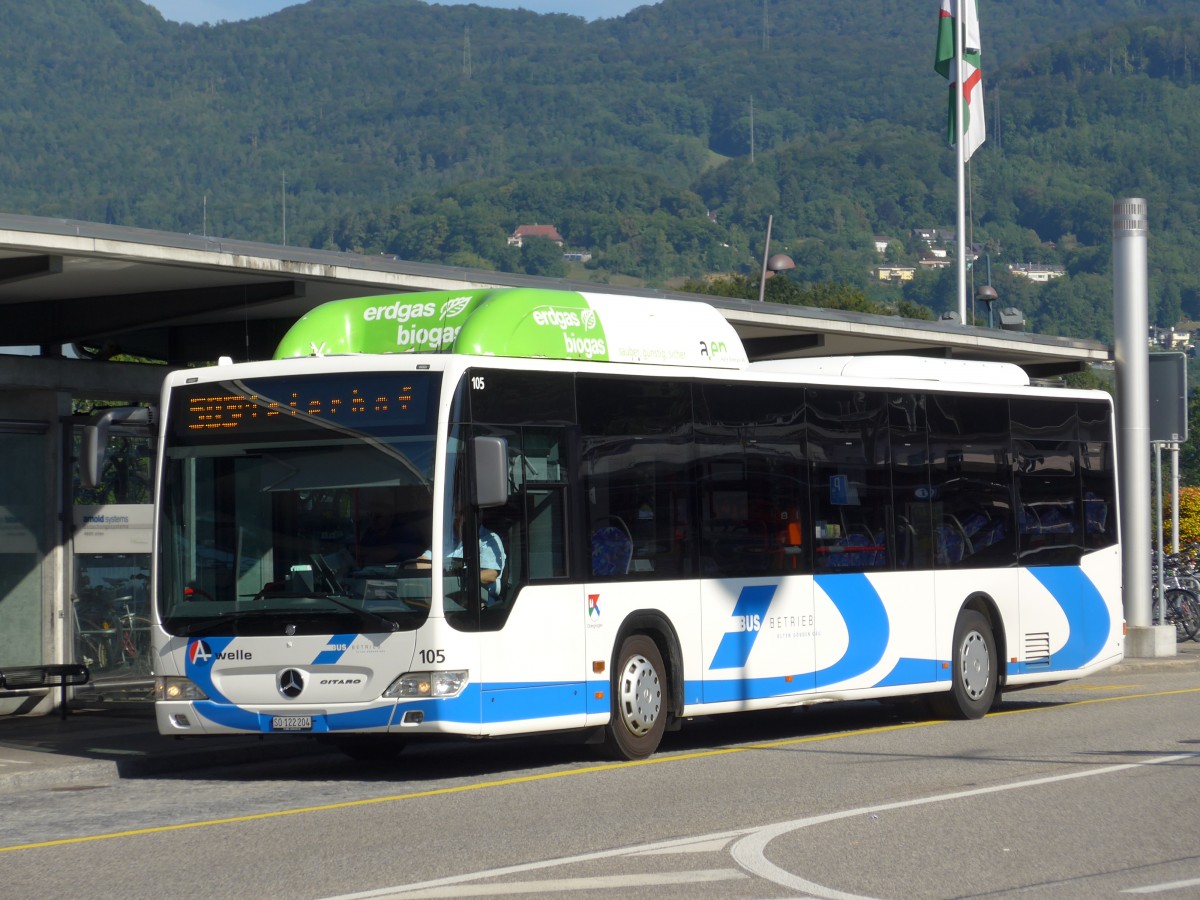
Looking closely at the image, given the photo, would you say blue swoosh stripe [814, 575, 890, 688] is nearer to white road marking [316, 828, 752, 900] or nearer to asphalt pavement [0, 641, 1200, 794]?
asphalt pavement [0, 641, 1200, 794]

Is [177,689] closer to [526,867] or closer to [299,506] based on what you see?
[299,506]

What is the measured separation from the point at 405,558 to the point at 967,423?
677 centimetres

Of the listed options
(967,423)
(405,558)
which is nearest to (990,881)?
(405,558)

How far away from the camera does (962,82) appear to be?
33.7 metres

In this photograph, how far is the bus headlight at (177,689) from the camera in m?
12.8

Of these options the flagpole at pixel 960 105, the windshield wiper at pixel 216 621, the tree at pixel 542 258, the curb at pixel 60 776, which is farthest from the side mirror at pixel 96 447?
the tree at pixel 542 258

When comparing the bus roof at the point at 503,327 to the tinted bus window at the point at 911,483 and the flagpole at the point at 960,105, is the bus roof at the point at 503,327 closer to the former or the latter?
the tinted bus window at the point at 911,483

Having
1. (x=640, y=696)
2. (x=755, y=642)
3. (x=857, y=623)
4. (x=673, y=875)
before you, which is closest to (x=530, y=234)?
(x=857, y=623)

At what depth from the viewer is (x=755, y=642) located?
14.6 m

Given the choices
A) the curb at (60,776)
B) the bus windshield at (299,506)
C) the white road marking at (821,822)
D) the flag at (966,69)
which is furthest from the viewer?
the flag at (966,69)

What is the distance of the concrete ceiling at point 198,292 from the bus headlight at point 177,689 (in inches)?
133

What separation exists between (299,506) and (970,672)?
7159 mm

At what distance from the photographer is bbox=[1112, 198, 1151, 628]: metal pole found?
25312mm

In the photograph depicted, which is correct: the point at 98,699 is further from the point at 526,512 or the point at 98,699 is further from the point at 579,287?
the point at 526,512
